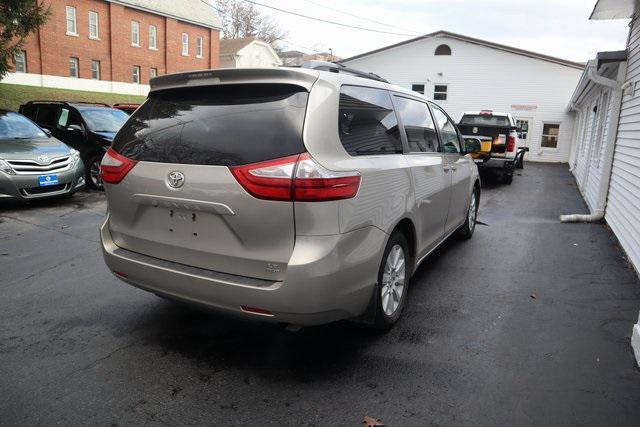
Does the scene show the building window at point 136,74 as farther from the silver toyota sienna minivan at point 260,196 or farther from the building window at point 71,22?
the silver toyota sienna minivan at point 260,196

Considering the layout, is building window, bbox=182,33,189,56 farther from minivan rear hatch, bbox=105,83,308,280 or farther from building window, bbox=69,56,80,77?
minivan rear hatch, bbox=105,83,308,280

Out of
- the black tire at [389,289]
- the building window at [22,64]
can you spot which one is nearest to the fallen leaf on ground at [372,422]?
the black tire at [389,289]

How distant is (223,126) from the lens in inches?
113

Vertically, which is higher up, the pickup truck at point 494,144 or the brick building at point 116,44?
the brick building at point 116,44

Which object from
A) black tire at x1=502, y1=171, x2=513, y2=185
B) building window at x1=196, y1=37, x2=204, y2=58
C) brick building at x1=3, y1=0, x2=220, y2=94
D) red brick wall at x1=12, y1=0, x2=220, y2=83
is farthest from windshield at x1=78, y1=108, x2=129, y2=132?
building window at x1=196, y1=37, x2=204, y2=58

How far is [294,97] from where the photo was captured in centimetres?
283

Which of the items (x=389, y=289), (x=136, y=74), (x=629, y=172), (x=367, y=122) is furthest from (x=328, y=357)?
(x=136, y=74)

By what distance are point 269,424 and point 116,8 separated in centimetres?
3687

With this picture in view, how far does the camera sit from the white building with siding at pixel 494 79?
24.2 meters

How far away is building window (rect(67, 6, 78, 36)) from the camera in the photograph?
30609 mm

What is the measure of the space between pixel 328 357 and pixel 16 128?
26.7 feet

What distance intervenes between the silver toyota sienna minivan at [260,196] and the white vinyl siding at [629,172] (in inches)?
158

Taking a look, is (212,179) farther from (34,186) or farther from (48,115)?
(48,115)

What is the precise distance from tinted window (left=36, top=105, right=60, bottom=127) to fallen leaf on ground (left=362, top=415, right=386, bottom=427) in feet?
34.8
